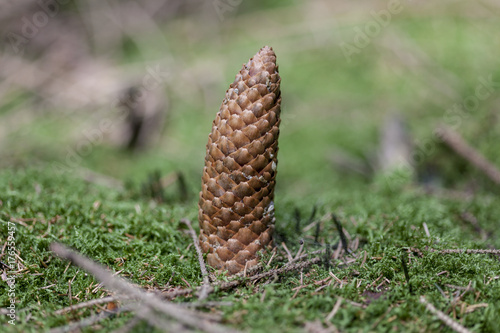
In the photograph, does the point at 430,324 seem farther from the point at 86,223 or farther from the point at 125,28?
the point at 125,28

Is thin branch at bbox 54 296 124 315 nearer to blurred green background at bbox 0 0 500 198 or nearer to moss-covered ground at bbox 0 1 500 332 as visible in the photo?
moss-covered ground at bbox 0 1 500 332

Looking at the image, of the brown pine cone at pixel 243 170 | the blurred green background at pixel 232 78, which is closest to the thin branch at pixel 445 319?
the brown pine cone at pixel 243 170

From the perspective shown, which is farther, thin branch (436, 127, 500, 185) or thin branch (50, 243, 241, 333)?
thin branch (436, 127, 500, 185)

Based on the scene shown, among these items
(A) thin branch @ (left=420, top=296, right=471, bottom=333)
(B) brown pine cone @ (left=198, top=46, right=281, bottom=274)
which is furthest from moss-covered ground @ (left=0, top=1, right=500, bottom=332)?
(B) brown pine cone @ (left=198, top=46, right=281, bottom=274)

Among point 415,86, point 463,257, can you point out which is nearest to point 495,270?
point 463,257

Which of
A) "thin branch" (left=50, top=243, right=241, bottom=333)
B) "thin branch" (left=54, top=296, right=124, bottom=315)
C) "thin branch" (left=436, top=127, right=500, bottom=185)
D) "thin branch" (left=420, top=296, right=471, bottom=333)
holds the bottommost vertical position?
"thin branch" (left=436, top=127, right=500, bottom=185)
